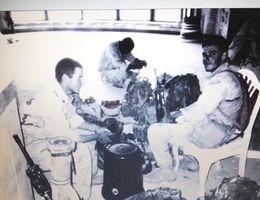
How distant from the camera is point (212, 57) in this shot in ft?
5.57

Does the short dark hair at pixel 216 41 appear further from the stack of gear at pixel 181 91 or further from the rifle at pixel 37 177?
the rifle at pixel 37 177

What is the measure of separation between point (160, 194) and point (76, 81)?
0.85 metres

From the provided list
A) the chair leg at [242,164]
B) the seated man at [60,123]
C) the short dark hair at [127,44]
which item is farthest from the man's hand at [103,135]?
the chair leg at [242,164]

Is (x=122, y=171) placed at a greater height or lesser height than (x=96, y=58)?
lesser

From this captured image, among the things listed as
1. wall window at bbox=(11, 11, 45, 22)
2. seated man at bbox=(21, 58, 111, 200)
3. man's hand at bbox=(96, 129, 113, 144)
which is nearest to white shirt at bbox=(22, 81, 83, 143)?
seated man at bbox=(21, 58, 111, 200)

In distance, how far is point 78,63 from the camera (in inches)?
71.1

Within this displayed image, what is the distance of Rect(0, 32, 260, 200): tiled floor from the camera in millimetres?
1728

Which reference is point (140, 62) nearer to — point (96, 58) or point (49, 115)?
point (96, 58)

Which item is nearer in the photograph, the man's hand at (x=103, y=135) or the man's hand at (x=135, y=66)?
the man's hand at (x=135, y=66)

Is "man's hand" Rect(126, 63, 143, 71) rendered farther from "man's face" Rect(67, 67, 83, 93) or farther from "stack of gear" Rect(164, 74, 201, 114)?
"man's face" Rect(67, 67, 83, 93)

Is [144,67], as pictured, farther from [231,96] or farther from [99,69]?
[231,96]

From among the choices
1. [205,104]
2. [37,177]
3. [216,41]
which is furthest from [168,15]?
[37,177]

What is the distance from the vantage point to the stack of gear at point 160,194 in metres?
1.93

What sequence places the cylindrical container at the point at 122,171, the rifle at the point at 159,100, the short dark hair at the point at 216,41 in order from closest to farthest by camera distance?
1. the short dark hair at the point at 216,41
2. the rifle at the point at 159,100
3. the cylindrical container at the point at 122,171
